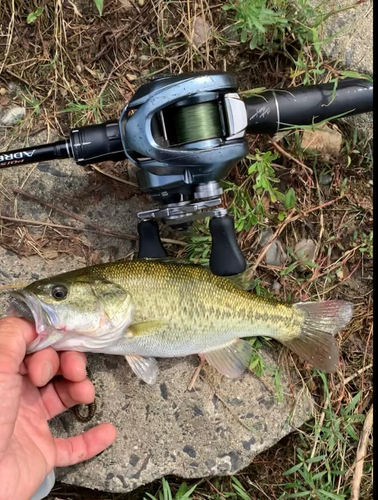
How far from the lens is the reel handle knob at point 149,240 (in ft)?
8.54

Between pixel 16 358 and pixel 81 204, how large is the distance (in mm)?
1077

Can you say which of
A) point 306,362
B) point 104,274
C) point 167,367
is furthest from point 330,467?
point 104,274

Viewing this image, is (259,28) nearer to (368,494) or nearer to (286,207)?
(286,207)

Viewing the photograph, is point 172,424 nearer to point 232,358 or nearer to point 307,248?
point 232,358

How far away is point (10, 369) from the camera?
229 cm

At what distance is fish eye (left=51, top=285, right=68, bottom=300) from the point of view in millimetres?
2398

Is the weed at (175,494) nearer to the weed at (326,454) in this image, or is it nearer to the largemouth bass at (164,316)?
the weed at (326,454)

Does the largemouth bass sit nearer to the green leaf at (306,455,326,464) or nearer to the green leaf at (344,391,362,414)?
the green leaf at (344,391,362,414)

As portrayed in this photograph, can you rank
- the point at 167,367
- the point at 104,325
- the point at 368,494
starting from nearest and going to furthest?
the point at 104,325
the point at 167,367
the point at 368,494

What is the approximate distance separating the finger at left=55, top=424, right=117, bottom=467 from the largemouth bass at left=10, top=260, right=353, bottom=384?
0.42m

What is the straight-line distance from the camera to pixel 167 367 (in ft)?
9.84

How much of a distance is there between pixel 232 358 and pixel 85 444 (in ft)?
3.16

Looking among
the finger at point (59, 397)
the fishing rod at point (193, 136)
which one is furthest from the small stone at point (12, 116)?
the finger at point (59, 397)

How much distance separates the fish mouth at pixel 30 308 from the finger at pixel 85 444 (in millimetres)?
811
